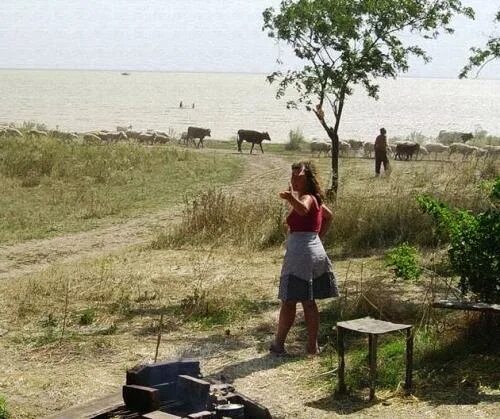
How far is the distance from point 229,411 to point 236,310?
3869mm

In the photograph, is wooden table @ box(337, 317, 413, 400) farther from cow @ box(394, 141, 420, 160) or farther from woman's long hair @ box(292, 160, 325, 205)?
cow @ box(394, 141, 420, 160)

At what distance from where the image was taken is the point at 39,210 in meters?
18.1

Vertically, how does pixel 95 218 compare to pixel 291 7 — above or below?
below

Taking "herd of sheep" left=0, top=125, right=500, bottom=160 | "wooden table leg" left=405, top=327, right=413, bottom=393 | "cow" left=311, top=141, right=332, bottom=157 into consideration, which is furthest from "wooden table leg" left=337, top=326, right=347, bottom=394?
"cow" left=311, top=141, right=332, bottom=157

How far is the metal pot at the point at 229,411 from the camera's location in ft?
18.5

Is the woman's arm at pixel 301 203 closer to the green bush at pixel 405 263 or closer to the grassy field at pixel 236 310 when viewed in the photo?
the green bush at pixel 405 263

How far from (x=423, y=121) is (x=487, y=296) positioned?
78.4 m

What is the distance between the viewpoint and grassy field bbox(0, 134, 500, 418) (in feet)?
23.3

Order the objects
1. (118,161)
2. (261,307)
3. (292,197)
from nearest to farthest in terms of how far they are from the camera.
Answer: (292,197) → (261,307) → (118,161)

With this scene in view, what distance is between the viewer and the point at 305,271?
25.0ft

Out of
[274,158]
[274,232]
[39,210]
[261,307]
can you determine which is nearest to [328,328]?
[261,307]

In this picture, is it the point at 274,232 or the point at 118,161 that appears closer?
the point at 274,232

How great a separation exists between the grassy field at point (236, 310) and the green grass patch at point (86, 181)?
153 millimetres

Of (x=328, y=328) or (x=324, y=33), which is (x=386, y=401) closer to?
(x=328, y=328)
